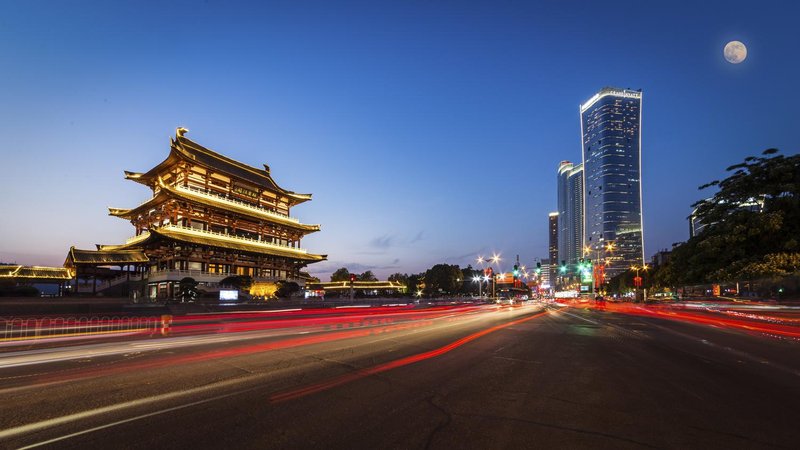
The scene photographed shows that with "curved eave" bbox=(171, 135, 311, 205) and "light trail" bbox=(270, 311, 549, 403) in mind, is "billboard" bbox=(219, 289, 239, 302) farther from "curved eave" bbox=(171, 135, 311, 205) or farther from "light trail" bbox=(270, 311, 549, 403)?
"light trail" bbox=(270, 311, 549, 403)

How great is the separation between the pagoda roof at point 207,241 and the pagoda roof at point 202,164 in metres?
8.17

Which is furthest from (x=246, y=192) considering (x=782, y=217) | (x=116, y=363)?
(x=782, y=217)

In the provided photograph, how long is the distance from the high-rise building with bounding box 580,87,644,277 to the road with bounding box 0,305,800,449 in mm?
164985

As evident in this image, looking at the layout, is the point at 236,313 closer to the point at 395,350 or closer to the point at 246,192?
the point at 395,350

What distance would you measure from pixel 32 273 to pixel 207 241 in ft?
48.5

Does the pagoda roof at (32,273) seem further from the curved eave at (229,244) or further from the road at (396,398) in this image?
the road at (396,398)

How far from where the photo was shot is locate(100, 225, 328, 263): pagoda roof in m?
41.3

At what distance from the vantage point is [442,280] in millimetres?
100938

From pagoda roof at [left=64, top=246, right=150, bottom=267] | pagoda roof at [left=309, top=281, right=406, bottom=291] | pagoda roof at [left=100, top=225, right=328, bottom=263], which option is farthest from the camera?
pagoda roof at [left=309, top=281, right=406, bottom=291]

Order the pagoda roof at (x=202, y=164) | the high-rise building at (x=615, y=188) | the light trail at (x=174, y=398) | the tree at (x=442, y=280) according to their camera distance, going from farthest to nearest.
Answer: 1. the high-rise building at (x=615, y=188)
2. the tree at (x=442, y=280)
3. the pagoda roof at (x=202, y=164)
4. the light trail at (x=174, y=398)

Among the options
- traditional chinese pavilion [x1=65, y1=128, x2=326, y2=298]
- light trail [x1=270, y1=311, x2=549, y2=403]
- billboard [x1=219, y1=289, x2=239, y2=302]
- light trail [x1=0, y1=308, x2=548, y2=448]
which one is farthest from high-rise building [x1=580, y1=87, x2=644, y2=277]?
light trail [x1=0, y1=308, x2=548, y2=448]

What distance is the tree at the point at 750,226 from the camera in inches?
645

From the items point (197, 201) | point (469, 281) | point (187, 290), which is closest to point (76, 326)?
point (187, 290)

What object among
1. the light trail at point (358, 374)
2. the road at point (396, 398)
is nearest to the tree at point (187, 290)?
the road at point (396, 398)
